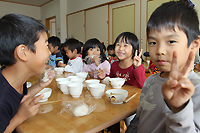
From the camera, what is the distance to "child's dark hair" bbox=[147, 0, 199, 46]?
2.12 feet

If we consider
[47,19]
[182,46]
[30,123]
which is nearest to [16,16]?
[30,123]

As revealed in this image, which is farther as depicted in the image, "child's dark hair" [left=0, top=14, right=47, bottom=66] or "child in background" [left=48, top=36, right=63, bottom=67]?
"child in background" [left=48, top=36, right=63, bottom=67]

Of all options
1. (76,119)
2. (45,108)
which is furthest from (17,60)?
(76,119)

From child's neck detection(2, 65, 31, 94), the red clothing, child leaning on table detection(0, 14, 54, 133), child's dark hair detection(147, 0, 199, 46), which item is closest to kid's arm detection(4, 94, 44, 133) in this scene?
child leaning on table detection(0, 14, 54, 133)

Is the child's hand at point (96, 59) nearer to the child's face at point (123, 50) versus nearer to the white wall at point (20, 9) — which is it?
the child's face at point (123, 50)

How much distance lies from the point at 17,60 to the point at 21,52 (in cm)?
6

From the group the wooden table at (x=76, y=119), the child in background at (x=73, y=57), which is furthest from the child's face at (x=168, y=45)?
the child in background at (x=73, y=57)

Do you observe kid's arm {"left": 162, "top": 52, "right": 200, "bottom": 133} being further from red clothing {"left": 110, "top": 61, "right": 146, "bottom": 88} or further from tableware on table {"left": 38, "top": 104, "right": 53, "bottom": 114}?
red clothing {"left": 110, "top": 61, "right": 146, "bottom": 88}

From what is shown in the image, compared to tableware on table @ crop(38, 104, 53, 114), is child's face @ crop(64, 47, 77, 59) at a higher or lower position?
higher

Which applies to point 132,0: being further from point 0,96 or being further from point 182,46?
point 0,96

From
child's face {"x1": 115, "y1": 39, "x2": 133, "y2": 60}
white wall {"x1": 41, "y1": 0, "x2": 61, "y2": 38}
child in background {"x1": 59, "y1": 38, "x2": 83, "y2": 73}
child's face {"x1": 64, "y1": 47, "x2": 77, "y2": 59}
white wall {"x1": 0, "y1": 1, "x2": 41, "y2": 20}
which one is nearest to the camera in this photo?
child's face {"x1": 115, "y1": 39, "x2": 133, "y2": 60}

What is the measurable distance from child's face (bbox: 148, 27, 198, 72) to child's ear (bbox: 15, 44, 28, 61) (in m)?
0.67

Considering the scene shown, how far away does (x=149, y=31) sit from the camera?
0.71m

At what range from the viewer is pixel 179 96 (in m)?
0.46
